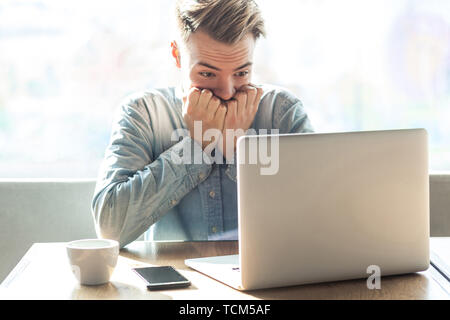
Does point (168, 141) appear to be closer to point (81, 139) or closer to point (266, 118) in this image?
point (266, 118)

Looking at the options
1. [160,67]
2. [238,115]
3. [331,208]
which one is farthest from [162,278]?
[160,67]

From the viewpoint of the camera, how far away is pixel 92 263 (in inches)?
42.2

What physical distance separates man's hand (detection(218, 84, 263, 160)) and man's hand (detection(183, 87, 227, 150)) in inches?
1.2

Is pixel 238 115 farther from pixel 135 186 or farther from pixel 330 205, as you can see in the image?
pixel 330 205

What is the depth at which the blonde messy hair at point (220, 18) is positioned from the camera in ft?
5.24

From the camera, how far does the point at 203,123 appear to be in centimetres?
163

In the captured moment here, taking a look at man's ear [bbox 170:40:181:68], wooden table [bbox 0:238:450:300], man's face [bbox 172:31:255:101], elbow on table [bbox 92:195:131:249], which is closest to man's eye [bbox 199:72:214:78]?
man's face [bbox 172:31:255:101]

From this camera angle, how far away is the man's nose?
65.0 inches

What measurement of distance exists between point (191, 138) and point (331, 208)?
0.63 metres

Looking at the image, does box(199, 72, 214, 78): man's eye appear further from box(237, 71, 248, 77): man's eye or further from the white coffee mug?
the white coffee mug

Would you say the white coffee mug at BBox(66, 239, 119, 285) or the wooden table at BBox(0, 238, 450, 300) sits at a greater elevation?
the white coffee mug at BBox(66, 239, 119, 285)

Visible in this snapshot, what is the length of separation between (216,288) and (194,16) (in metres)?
0.82

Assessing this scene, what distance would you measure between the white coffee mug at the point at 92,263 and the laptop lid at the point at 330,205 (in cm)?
25
